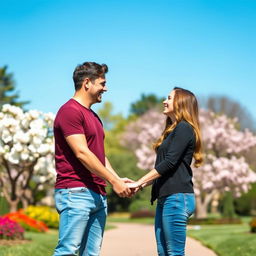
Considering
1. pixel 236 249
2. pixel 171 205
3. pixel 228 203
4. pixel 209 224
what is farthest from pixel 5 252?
pixel 228 203

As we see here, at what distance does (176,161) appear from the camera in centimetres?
481

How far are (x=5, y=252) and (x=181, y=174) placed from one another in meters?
6.18

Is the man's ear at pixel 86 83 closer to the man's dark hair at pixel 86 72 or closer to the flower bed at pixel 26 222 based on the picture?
the man's dark hair at pixel 86 72

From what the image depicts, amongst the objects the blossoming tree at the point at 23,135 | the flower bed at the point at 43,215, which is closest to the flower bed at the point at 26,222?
the blossoming tree at the point at 23,135

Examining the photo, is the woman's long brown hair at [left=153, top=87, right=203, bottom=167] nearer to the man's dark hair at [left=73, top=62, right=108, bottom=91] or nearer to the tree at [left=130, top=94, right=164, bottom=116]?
the man's dark hair at [left=73, top=62, right=108, bottom=91]

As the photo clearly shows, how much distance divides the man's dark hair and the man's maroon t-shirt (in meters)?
0.18

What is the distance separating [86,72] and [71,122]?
0.48 metres

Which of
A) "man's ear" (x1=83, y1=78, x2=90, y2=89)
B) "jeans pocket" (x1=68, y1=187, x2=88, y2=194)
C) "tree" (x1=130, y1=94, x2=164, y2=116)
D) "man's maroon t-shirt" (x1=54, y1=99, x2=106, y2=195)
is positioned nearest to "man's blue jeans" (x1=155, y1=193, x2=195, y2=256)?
"man's maroon t-shirt" (x1=54, y1=99, x2=106, y2=195)

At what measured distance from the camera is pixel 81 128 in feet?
14.1

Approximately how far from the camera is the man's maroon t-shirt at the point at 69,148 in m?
4.29

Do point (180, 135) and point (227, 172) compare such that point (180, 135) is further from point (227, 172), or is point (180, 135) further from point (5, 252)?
point (227, 172)

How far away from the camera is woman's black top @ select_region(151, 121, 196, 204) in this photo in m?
4.82

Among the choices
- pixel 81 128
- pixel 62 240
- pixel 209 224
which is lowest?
Result: pixel 209 224

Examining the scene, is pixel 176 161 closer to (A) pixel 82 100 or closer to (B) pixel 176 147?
(B) pixel 176 147
